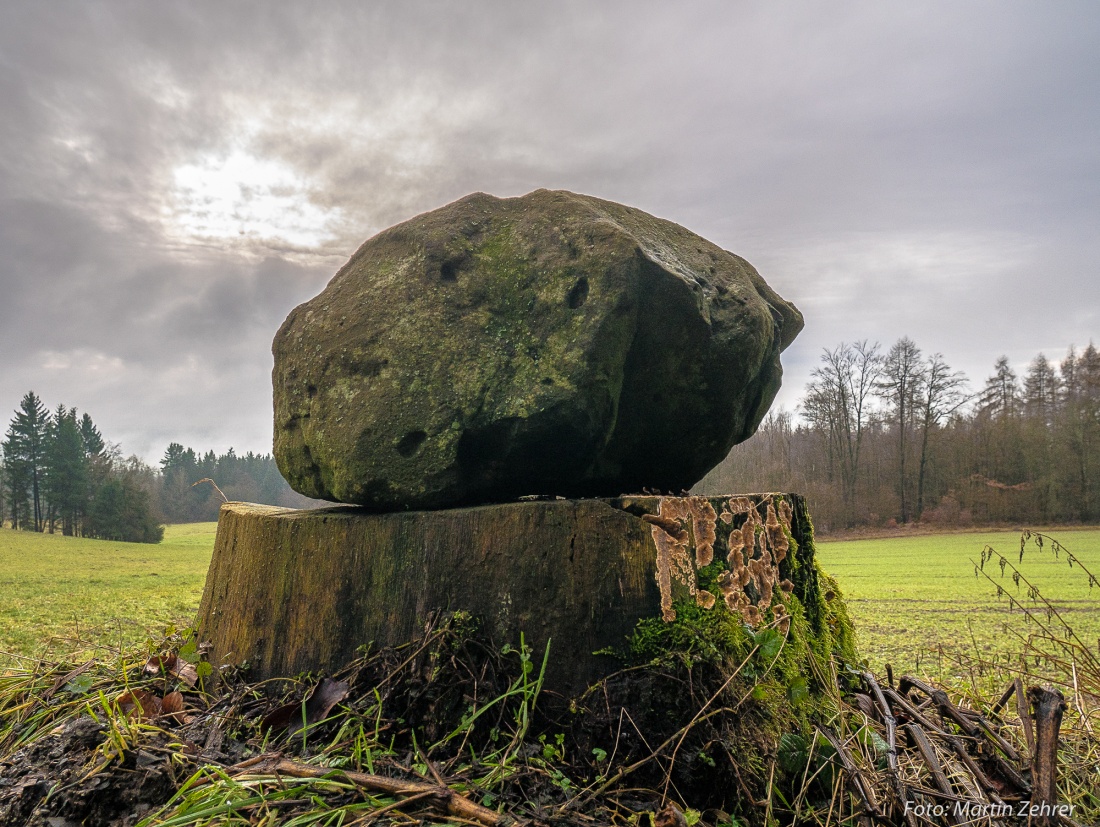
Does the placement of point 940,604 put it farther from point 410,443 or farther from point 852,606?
point 410,443

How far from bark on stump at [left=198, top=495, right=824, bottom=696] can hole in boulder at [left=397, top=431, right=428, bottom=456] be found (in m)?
0.28

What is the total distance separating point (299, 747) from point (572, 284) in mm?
2196

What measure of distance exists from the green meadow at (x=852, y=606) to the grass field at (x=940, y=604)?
18 millimetres

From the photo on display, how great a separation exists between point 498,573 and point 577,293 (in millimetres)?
1302

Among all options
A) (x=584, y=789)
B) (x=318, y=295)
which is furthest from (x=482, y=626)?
(x=318, y=295)

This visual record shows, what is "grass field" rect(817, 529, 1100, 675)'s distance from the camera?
5.95 metres

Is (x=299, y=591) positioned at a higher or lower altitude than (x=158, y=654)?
higher

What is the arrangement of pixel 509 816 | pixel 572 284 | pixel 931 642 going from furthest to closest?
1. pixel 931 642
2. pixel 572 284
3. pixel 509 816

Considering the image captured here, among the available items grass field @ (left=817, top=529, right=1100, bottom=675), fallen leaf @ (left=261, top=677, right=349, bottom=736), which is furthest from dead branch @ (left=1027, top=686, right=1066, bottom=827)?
fallen leaf @ (left=261, top=677, right=349, bottom=736)

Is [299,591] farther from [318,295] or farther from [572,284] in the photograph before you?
[572,284]

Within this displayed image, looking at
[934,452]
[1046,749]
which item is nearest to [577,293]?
Answer: [1046,749]

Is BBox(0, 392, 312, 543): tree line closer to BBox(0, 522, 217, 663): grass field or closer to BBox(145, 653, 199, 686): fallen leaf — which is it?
BBox(0, 522, 217, 663): grass field

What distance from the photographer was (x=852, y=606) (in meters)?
9.78

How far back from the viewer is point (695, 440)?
3.56m
